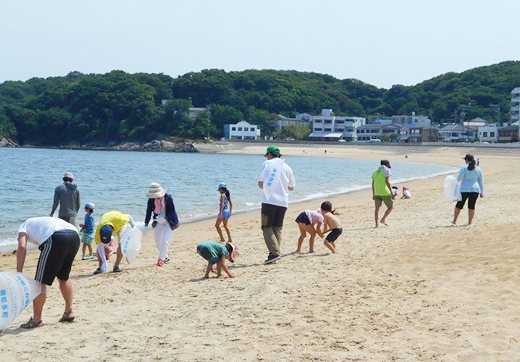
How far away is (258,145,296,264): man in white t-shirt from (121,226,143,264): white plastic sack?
1874 millimetres

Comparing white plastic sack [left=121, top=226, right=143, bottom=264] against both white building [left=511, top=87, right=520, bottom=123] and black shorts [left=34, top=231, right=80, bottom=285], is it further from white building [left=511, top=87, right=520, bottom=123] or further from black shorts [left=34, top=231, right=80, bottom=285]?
white building [left=511, top=87, right=520, bottom=123]

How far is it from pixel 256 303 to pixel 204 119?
110979 millimetres

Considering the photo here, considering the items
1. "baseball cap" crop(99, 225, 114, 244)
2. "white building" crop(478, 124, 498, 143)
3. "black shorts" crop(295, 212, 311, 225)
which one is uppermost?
"white building" crop(478, 124, 498, 143)

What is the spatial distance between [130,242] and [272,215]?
6.93ft

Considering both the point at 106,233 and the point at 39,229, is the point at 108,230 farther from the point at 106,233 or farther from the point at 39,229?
the point at 39,229

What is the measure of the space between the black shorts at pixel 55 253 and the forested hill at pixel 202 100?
109581 millimetres

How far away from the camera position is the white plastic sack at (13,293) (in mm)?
5453

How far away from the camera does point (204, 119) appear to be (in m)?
116

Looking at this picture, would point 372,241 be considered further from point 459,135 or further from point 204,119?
point 204,119

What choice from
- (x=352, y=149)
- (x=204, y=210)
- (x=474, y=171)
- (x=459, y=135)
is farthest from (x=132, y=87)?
(x=474, y=171)

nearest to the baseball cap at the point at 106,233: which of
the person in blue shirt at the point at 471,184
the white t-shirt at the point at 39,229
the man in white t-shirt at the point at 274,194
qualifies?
the man in white t-shirt at the point at 274,194

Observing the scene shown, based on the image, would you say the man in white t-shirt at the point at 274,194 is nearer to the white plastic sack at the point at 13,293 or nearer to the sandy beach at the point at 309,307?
the sandy beach at the point at 309,307

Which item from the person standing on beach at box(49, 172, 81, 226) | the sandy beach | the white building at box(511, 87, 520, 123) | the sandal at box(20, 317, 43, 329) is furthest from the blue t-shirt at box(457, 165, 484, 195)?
the white building at box(511, 87, 520, 123)

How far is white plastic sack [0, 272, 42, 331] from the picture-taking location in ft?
17.9
